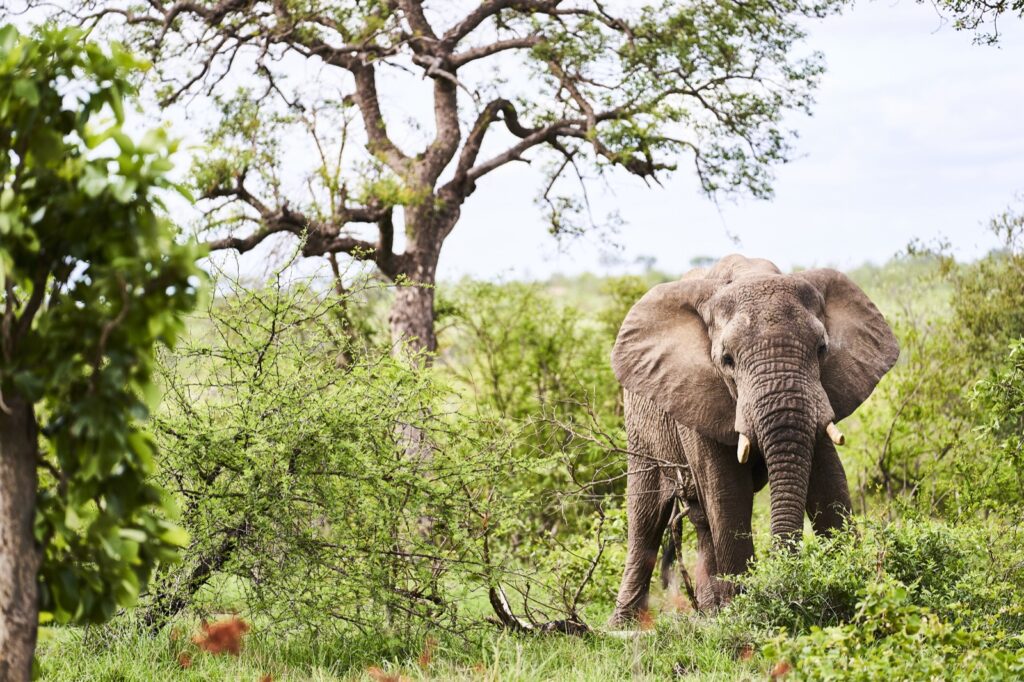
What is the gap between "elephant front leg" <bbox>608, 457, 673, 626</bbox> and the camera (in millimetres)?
10445

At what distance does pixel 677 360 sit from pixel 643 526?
1.95m

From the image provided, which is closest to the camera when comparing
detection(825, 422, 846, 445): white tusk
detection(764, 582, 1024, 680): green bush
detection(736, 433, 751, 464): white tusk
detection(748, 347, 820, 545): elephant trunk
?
detection(764, 582, 1024, 680): green bush

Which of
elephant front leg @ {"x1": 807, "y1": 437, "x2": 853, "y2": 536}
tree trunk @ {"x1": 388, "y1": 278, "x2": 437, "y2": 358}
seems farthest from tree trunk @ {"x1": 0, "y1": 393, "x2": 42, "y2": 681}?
tree trunk @ {"x1": 388, "y1": 278, "x2": 437, "y2": 358}

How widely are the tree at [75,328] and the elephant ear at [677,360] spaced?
555 centimetres

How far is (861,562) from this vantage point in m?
7.30

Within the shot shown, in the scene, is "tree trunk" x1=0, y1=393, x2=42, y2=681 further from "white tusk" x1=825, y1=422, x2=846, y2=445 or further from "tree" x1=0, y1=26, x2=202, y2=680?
"white tusk" x1=825, y1=422, x2=846, y2=445

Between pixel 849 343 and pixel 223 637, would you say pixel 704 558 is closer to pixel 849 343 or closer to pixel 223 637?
pixel 849 343

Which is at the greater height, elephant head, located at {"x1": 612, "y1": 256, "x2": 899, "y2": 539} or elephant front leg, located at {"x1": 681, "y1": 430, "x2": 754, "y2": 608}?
elephant head, located at {"x1": 612, "y1": 256, "x2": 899, "y2": 539}

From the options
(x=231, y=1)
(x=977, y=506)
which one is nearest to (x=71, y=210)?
(x=977, y=506)

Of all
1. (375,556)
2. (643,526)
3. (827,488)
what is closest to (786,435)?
(827,488)

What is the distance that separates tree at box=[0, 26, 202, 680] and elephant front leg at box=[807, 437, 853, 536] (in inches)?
225

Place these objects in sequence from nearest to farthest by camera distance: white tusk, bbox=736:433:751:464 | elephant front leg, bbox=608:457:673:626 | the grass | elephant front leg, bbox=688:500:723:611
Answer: the grass, white tusk, bbox=736:433:751:464, elephant front leg, bbox=688:500:723:611, elephant front leg, bbox=608:457:673:626

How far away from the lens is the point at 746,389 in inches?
332

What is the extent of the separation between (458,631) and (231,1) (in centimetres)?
1007
